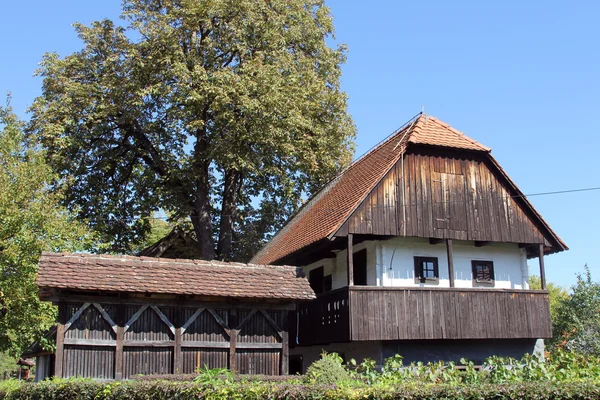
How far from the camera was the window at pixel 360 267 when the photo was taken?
22219 millimetres

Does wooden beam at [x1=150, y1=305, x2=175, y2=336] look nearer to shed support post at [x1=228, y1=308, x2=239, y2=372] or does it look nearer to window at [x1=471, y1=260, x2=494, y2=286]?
shed support post at [x1=228, y1=308, x2=239, y2=372]

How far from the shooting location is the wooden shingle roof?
2169cm

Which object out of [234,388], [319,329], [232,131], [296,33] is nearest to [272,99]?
[232,131]

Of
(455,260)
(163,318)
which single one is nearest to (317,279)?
(455,260)

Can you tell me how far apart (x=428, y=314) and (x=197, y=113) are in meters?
14.2

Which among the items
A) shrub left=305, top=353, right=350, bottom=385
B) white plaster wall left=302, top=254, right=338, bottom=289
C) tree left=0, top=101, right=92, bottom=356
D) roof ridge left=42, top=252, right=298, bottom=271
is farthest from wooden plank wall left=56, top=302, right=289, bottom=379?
tree left=0, top=101, right=92, bottom=356

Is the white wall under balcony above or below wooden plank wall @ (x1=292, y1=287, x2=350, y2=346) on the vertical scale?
above

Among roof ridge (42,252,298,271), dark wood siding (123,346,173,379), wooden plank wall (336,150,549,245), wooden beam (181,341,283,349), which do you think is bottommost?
dark wood siding (123,346,173,379)

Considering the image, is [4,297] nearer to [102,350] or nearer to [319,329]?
[102,350]

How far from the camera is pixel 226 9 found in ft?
97.0

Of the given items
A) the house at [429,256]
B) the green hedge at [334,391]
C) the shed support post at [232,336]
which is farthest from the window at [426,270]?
the green hedge at [334,391]

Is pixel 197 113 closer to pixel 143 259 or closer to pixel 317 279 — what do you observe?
pixel 317 279

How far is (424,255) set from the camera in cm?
2227

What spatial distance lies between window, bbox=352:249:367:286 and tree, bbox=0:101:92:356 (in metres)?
10.6
